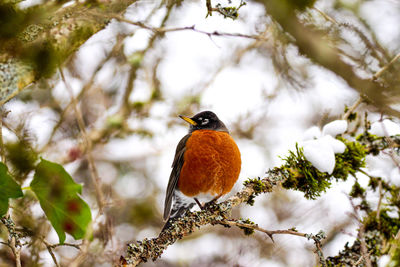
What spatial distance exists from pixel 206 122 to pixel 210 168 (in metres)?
0.81

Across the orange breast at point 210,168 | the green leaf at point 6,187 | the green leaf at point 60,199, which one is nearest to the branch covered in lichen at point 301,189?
the orange breast at point 210,168

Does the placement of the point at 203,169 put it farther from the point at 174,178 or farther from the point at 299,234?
the point at 299,234

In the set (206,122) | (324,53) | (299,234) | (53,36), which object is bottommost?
(206,122)

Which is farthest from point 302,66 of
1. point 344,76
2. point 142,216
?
point 142,216

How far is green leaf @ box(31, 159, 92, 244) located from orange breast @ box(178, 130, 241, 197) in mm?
1642

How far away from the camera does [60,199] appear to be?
3.32 feet

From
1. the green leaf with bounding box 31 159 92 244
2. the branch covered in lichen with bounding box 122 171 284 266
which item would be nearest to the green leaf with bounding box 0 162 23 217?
the green leaf with bounding box 31 159 92 244

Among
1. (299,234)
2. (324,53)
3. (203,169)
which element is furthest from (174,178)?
(324,53)

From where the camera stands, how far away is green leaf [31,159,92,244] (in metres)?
1.00

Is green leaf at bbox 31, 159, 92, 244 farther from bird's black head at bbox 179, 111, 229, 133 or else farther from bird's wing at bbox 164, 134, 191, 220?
bird's black head at bbox 179, 111, 229, 133

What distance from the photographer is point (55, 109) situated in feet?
13.2

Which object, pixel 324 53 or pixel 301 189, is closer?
pixel 324 53

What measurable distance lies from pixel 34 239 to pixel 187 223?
79cm

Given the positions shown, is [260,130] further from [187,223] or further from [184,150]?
[187,223]
